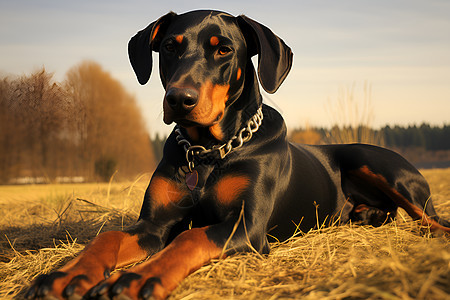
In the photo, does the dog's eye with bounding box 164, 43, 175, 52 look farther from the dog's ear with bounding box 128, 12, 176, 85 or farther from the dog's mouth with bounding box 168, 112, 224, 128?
the dog's mouth with bounding box 168, 112, 224, 128

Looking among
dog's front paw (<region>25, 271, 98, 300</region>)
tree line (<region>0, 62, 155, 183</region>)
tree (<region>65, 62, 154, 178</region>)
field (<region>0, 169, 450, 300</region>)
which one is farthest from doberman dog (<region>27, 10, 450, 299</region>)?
tree (<region>65, 62, 154, 178</region>)

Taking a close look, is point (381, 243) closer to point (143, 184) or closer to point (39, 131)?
point (39, 131)

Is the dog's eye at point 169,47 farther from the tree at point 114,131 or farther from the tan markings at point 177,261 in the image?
the tree at point 114,131

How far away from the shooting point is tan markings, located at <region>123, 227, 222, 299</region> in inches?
68.1

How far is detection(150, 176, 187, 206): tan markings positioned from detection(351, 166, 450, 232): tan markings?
1.91 metres

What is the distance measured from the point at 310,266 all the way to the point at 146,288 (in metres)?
0.82

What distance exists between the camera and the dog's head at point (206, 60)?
7.82 ft

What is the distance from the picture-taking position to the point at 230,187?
8.41 ft

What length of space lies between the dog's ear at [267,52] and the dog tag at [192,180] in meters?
0.80

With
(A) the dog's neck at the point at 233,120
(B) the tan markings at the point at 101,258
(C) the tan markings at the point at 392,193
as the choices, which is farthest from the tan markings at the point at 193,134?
(C) the tan markings at the point at 392,193

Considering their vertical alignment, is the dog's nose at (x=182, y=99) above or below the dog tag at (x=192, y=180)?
above

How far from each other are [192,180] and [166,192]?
0.20 m

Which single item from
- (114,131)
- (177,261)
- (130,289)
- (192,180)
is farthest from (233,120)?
(114,131)

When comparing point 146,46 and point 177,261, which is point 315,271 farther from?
point 146,46
